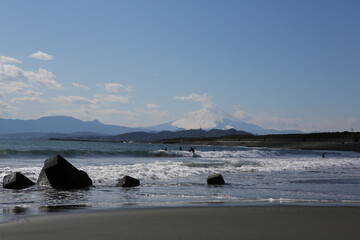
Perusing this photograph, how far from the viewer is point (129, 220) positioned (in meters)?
7.77

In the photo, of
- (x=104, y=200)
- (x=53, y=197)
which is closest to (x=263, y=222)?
(x=104, y=200)

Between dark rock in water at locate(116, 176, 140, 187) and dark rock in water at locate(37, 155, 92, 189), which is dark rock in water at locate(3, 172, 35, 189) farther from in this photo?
dark rock in water at locate(116, 176, 140, 187)

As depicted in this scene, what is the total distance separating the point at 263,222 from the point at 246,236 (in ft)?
4.58

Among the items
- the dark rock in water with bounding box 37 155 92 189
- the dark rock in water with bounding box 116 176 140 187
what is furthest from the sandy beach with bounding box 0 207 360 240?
the dark rock in water with bounding box 37 155 92 189

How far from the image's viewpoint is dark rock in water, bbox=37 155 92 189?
1409cm

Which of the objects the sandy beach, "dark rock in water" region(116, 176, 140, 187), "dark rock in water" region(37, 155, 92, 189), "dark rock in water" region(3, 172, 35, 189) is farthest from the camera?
"dark rock in water" region(116, 176, 140, 187)

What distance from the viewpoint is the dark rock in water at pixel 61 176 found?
1409cm

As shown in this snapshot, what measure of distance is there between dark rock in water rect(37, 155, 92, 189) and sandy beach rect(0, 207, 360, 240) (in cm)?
578

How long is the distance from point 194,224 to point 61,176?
27.0 feet

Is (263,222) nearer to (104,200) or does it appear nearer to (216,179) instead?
(104,200)

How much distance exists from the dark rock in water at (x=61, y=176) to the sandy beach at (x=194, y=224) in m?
5.78

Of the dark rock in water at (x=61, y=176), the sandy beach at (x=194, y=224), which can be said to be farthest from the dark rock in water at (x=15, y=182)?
the sandy beach at (x=194, y=224)

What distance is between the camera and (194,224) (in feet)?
24.3

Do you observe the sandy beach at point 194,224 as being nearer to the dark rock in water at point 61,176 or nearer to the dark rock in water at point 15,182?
the dark rock in water at point 61,176
